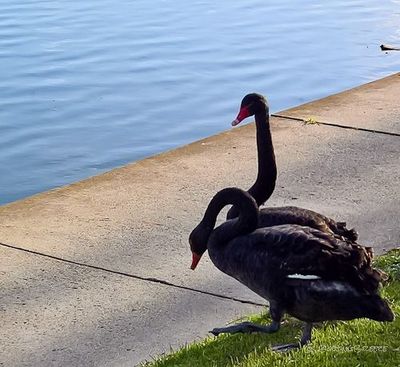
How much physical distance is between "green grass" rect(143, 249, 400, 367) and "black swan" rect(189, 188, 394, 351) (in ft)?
0.23

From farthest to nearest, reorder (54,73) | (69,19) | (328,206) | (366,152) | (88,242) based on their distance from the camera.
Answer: (69,19), (54,73), (366,152), (328,206), (88,242)

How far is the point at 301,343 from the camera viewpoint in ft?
14.1

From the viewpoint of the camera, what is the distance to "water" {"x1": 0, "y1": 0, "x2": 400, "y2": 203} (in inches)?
335

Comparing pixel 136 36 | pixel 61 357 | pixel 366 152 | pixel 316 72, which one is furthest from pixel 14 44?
pixel 61 357

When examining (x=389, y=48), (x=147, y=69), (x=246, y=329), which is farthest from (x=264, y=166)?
(x=389, y=48)

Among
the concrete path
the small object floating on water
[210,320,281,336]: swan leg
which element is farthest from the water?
[210,320,281,336]: swan leg

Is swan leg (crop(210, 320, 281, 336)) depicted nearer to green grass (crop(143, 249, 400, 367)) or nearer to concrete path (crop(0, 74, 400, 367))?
green grass (crop(143, 249, 400, 367))

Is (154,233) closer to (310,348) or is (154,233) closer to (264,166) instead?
(264,166)

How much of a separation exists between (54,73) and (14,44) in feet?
5.52

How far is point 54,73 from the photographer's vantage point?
10.7 metres

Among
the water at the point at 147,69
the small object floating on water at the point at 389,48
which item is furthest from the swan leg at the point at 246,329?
the small object floating on water at the point at 389,48

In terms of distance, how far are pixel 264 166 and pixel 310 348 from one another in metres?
1.21

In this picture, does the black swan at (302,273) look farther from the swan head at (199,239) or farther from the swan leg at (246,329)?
the swan head at (199,239)

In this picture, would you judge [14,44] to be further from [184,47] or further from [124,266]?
[124,266]
